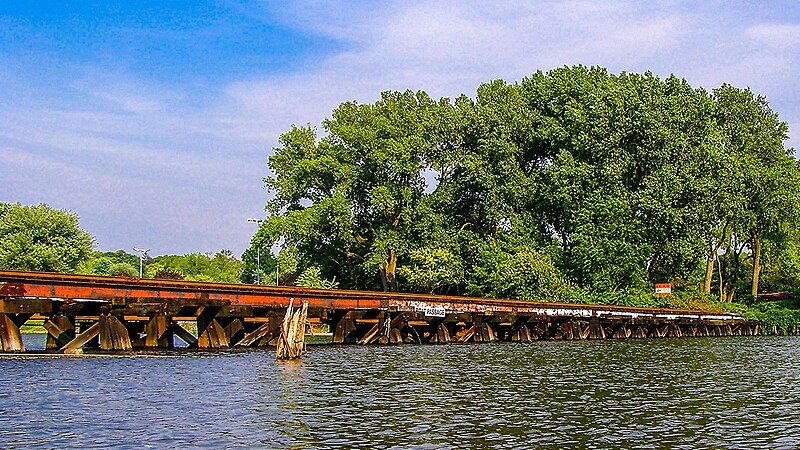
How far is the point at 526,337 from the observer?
5281 centimetres

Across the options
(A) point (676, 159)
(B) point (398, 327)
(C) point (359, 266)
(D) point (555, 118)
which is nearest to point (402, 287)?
(C) point (359, 266)

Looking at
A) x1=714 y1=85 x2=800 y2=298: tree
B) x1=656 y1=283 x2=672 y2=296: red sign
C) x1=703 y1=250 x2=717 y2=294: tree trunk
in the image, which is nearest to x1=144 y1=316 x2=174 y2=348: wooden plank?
x1=656 y1=283 x2=672 y2=296: red sign

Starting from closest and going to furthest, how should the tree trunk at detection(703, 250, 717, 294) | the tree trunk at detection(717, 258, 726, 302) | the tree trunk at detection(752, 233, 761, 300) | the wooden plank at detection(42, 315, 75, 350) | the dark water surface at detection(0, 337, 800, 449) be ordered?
the dark water surface at detection(0, 337, 800, 449) → the wooden plank at detection(42, 315, 75, 350) → the tree trunk at detection(703, 250, 717, 294) → the tree trunk at detection(752, 233, 761, 300) → the tree trunk at detection(717, 258, 726, 302)

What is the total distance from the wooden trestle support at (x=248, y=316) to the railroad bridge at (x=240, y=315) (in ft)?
0.13

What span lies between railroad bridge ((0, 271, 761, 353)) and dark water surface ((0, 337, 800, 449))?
2041mm

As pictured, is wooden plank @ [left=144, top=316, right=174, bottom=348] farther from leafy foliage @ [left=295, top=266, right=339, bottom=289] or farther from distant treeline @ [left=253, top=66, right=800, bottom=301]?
leafy foliage @ [left=295, top=266, right=339, bottom=289]

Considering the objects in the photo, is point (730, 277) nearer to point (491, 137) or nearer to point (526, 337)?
point (491, 137)

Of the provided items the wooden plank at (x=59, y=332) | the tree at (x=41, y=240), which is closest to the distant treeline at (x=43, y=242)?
→ the tree at (x=41, y=240)

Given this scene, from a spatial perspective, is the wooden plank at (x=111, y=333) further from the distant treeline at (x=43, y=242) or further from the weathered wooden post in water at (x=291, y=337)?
the distant treeline at (x=43, y=242)

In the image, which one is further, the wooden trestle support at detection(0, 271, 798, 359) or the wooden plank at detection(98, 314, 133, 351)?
the wooden plank at detection(98, 314, 133, 351)

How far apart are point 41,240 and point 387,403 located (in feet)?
406

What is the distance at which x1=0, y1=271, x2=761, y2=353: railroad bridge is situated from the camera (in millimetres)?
31062

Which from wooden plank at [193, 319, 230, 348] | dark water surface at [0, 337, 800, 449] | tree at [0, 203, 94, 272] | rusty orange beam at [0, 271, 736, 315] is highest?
tree at [0, 203, 94, 272]

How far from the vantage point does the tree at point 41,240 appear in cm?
12794
